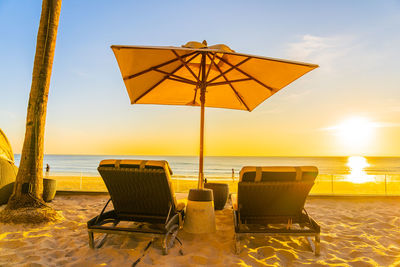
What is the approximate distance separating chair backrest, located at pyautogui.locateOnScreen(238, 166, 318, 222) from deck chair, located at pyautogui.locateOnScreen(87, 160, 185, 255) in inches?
34.6

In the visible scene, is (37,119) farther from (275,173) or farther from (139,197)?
(275,173)

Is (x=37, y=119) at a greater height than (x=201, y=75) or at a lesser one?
lesser

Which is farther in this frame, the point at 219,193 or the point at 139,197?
the point at 219,193

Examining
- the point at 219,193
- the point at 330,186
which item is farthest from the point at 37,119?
the point at 330,186

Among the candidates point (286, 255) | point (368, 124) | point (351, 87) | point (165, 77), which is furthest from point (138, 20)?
point (368, 124)

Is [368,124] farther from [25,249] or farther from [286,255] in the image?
[25,249]

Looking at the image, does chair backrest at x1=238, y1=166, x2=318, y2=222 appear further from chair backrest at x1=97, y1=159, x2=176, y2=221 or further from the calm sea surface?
the calm sea surface

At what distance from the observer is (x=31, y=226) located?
3.70 metres

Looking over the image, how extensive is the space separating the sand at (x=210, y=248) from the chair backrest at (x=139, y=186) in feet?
1.33

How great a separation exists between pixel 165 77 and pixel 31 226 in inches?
134

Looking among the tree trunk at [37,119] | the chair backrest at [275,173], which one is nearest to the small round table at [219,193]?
the chair backrest at [275,173]

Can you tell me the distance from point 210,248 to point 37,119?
139 inches

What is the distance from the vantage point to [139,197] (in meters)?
3.03

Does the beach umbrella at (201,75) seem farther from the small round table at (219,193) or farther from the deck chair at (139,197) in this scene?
the deck chair at (139,197)
